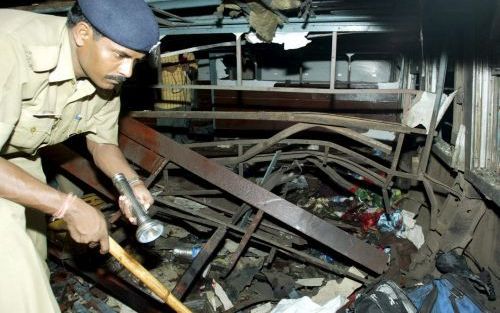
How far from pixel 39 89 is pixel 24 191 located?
2.15ft

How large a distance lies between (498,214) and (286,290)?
2.33 m

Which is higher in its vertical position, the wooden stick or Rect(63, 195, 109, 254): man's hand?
Rect(63, 195, 109, 254): man's hand

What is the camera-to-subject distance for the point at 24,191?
184 centimetres

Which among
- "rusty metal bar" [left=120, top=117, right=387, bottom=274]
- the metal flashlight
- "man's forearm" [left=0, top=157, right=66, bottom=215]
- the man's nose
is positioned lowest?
"rusty metal bar" [left=120, top=117, right=387, bottom=274]

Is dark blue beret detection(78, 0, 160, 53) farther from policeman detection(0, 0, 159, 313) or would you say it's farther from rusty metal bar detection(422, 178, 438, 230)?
rusty metal bar detection(422, 178, 438, 230)

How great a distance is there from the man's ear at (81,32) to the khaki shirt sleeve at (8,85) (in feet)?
1.16

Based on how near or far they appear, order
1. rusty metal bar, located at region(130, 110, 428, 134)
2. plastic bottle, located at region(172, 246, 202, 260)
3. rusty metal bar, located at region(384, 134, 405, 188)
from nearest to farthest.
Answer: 1. rusty metal bar, located at region(130, 110, 428, 134)
2. rusty metal bar, located at region(384, 134, 405, 188)
3. plastic bottle, located at region(172, 246, 202, 260)

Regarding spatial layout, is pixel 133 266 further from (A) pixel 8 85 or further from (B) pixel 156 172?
(B) pixel 156 172

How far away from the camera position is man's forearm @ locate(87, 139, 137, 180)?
2.71 meters

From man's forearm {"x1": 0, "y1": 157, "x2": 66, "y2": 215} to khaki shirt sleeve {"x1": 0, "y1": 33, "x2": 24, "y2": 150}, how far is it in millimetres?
159

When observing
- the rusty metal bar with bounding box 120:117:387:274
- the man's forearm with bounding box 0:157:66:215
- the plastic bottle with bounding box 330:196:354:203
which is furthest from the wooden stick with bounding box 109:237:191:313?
the plastic bottle with bounding box 330:196:354:203

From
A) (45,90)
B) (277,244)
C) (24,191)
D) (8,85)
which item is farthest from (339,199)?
(8,85)

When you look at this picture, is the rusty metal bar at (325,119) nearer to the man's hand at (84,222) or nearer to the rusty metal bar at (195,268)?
the rusty metal bar at (195,268)

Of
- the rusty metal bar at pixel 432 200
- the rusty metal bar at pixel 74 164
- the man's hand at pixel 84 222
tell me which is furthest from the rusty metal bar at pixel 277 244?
the man's hand at pixel 84 222
